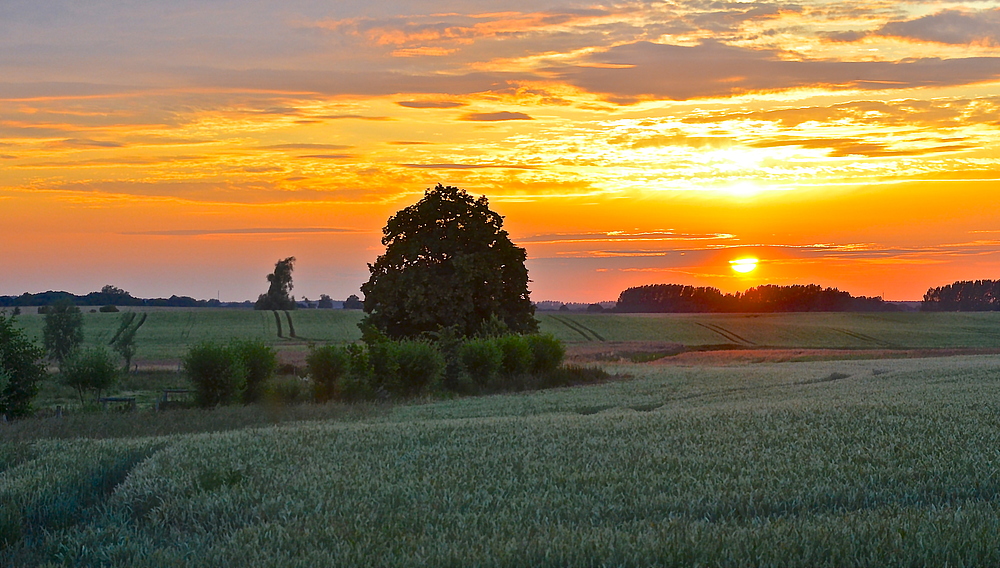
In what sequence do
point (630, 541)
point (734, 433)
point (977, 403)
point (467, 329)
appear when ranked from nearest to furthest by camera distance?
point (630, 541)
point (734, 433)
point (977, 403)
point (467, 329)

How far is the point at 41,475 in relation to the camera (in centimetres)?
1084

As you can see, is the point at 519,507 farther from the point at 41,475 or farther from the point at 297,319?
the point at 297,319

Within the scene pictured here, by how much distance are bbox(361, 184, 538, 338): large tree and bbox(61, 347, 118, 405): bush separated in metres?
15.6

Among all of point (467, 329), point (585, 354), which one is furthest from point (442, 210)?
point (585, 354)

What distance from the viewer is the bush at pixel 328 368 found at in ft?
107

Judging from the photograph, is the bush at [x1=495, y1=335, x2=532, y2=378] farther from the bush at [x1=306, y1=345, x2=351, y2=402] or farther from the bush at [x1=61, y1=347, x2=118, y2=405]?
the bush at [x1=61, y1=347, x2=118, y2=405]

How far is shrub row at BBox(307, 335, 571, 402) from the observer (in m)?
32.7

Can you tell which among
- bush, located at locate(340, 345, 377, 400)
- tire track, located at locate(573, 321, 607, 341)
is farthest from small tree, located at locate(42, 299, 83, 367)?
tire track, located at locate(573, 321, 607, 341)

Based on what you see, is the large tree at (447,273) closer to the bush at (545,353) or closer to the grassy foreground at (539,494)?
the bush at (545,353)

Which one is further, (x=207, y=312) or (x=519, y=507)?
(x=207, y=312)

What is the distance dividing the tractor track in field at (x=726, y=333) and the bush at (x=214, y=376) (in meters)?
70.2

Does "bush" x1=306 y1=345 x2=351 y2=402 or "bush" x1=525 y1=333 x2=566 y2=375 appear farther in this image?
"bush" x1=525 y1=333 x2=566 y2=375

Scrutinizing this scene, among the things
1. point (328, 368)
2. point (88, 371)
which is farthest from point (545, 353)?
point (88, 371)

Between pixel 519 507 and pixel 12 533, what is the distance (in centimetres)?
523
